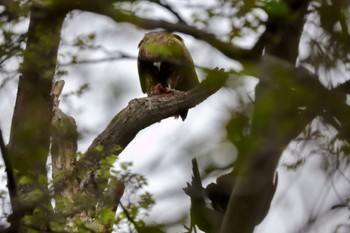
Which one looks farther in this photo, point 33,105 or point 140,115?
point 140,115

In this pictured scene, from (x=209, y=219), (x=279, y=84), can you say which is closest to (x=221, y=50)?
(x=279, y=84)

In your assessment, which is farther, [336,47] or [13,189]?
[13,189]

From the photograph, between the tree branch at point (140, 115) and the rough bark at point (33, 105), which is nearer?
the rough bark at point (33, 105)

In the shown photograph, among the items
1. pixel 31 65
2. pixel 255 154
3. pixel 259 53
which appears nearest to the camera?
pixel 255 154

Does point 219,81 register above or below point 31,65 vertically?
above

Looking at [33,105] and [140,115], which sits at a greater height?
[33,105]

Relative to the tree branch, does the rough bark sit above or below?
above

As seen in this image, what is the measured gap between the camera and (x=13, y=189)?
2.52 m

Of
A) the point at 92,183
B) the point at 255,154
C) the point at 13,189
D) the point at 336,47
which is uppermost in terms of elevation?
the point at 336,47

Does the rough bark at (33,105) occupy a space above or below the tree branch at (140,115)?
above

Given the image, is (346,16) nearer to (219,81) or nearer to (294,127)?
(294,127)

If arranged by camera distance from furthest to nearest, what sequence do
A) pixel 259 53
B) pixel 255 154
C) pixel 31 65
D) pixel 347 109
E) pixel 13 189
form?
pixel 13 189 → pixel 31 65 → pixel 259 53 → pixel 255 154 → pixel 347 109

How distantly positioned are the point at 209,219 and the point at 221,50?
0.70m

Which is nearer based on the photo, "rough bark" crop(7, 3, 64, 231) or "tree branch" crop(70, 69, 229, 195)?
"rough bark" crop(7, 3, 64, 231)
